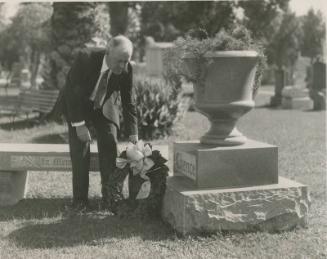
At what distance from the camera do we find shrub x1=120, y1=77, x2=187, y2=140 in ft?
34.1

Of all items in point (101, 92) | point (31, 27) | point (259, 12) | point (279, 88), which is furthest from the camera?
point (31, 27)

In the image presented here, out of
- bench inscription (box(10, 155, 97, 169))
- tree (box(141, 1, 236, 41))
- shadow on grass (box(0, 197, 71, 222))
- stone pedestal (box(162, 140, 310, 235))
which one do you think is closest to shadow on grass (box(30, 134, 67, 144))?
shadow on grass (box(0, 197, 71, 222))

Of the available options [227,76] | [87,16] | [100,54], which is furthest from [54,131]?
[227,76]

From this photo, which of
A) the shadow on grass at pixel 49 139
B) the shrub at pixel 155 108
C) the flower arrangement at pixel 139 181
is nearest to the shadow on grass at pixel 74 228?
the flower arrangement at pixel 139 181

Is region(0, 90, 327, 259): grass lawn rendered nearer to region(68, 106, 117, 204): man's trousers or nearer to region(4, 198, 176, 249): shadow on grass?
region(4, 198, 176, 249): shadow on grass

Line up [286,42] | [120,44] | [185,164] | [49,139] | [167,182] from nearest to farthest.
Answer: [120,44]
[185,164]
[167,182]
[49,139]
[286,42]

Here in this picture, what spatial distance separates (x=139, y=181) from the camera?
4906mm

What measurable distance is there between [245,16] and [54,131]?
18010 mm

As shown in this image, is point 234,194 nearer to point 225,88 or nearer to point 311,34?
point 225,88

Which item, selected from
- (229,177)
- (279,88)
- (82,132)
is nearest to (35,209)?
(82,132)

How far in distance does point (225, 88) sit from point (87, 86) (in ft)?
4.45

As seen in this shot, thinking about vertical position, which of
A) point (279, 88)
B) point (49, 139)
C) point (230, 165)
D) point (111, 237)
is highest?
point (279, 88)

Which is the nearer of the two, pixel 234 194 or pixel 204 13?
pixel 234 194

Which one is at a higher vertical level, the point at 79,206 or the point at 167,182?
the point at 167,182
